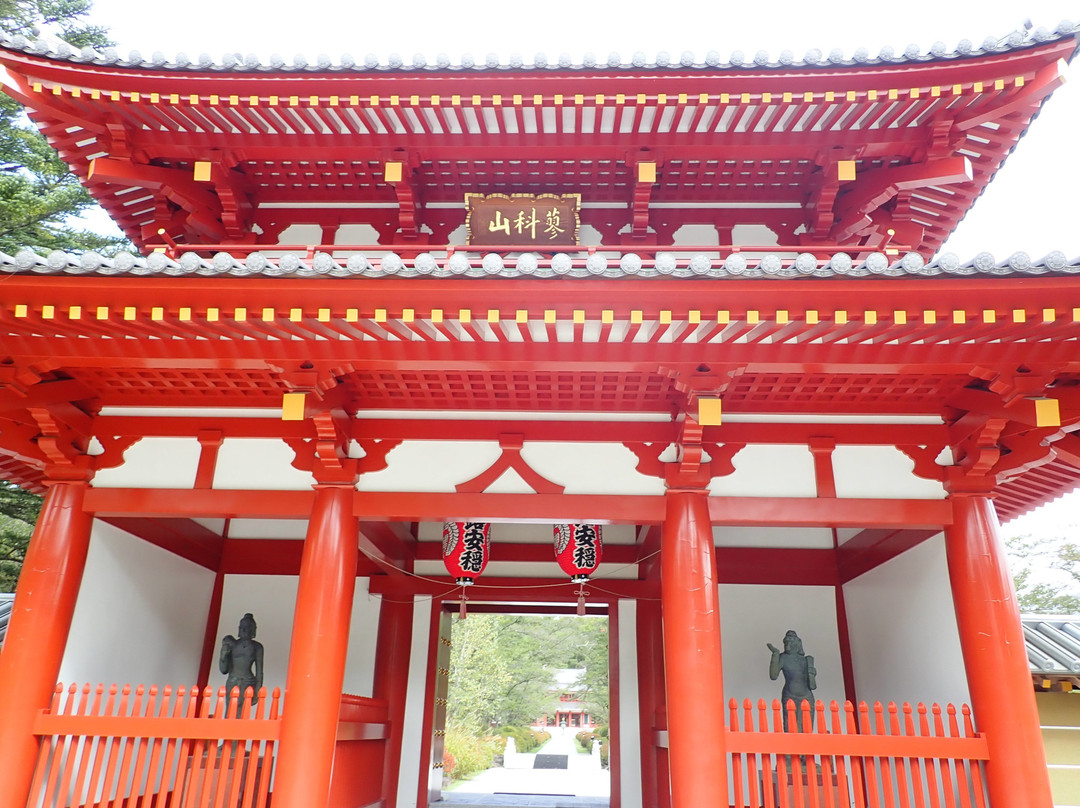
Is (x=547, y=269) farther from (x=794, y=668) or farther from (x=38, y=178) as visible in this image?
(x=38, y=178)

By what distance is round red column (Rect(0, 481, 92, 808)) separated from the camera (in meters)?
4.77

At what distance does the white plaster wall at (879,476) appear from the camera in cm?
532

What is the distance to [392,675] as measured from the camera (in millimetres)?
7805

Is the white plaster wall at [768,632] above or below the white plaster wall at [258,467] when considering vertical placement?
below

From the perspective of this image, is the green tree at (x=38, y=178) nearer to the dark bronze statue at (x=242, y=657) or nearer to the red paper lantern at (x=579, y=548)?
the dark bronze statue at (x=242, y=657)

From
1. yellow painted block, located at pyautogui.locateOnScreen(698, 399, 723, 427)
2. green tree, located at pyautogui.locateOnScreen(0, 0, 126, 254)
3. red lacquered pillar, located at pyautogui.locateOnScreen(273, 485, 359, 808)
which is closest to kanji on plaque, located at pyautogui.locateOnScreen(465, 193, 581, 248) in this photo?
yellow painted block, located at pyautogui.locateOnScreen(698, 399, 723, 427)

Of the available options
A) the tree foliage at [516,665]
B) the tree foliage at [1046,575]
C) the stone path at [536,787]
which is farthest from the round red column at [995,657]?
the tree foliage at [1046,575]

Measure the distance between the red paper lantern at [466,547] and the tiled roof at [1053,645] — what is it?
14.9ft

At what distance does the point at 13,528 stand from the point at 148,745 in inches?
433

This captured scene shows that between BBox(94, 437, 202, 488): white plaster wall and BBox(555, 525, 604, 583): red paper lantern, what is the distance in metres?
3.13

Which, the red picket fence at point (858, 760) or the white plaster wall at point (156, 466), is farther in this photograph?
the white plaster wall at point (156, 466)

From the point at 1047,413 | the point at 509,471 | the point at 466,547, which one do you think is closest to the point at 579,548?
the point at 466,547

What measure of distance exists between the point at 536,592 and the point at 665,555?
3410 millimetres

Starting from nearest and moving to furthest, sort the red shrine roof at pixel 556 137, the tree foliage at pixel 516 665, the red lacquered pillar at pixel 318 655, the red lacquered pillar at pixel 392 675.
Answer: the red lacquered pillar at pixel 318 655, the red shrine roof at pixel 556 137, the red lacquered pillar at pixel 392 675, the tree foliage at pixel 516 665
